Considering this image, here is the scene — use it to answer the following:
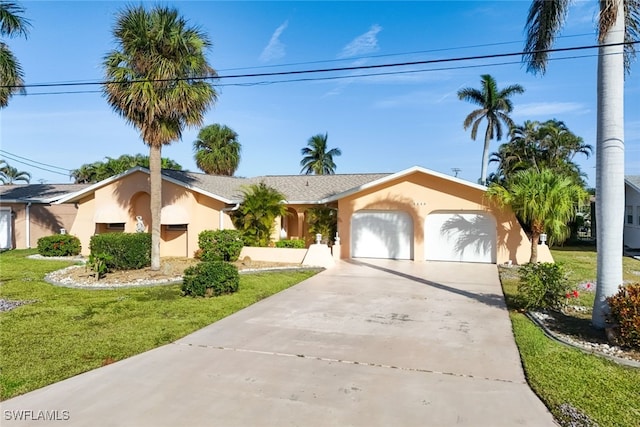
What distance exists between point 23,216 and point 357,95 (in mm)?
21507

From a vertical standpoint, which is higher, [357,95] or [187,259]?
[357,95]

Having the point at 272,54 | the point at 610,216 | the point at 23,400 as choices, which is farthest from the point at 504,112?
the point at 23,400

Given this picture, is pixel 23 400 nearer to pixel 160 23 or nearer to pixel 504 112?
pixel 160 23

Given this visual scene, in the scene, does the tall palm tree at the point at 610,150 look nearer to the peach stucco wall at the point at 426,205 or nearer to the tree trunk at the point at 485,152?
the peach stucco wall at the point at 426,205

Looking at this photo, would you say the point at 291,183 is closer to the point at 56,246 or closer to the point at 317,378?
the point at 56,246

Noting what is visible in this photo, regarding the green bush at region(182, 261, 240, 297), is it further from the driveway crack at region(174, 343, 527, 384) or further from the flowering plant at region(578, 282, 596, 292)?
the flowering plant at region(578, 282, 596, 292)

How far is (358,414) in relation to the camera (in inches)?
173

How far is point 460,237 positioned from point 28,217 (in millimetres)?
25188

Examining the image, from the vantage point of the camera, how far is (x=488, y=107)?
3081 centimetres

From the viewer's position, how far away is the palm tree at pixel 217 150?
3619 cm

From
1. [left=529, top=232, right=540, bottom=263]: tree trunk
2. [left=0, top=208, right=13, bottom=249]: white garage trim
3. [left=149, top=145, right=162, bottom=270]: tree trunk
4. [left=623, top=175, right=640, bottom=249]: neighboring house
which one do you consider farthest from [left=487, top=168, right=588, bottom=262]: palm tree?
[left=0, top=208, right=13, bottom=249]: white garage trim

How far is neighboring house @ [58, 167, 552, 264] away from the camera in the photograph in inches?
652

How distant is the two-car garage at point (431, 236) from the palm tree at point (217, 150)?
70.1 ft

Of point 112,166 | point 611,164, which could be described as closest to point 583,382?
point 611,164
